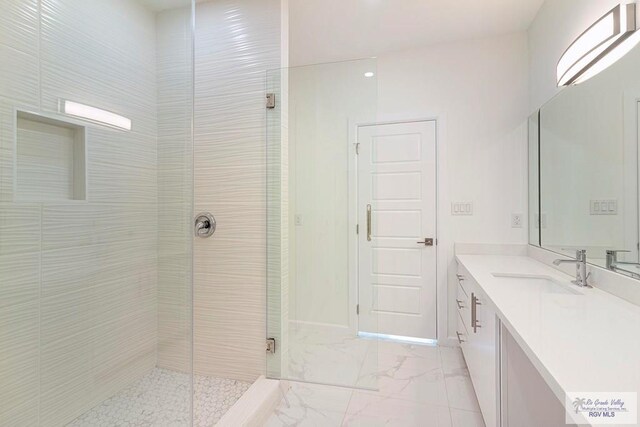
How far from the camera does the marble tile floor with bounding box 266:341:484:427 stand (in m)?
1.63

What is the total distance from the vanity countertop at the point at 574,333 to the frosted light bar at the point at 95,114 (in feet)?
6.41

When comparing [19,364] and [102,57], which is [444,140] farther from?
[19,364]

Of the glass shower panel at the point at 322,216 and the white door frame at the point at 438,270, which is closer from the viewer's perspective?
the glass shower panel at the point at 322,216

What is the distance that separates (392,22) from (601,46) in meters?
1.37

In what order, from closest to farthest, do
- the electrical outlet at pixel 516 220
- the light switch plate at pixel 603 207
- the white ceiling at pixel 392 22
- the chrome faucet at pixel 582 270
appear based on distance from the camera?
the light switch plate at pixel 603 207, the chrome faucet at pixel 582 270, the white ceiling at pixel 392 22, the electrical outlet at pixel 516 220

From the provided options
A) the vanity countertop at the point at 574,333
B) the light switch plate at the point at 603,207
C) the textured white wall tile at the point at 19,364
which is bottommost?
the textured white wall tile at the point at 19,364

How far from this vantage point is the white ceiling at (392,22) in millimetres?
2090

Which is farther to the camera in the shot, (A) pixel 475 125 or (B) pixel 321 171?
(A) pixel 475 125

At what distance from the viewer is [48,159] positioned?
1286 millimetres

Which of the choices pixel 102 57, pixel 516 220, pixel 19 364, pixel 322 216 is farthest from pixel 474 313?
pixel 102 57

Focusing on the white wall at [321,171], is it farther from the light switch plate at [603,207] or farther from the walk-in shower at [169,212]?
the light switch plate at [603,207]

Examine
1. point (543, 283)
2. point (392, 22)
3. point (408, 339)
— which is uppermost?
point (392, 22)

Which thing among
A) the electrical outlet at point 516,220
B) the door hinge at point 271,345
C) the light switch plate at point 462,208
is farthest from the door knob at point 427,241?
the door hinge at point 271,345

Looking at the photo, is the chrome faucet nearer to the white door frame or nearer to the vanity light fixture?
the vanity light fixture
